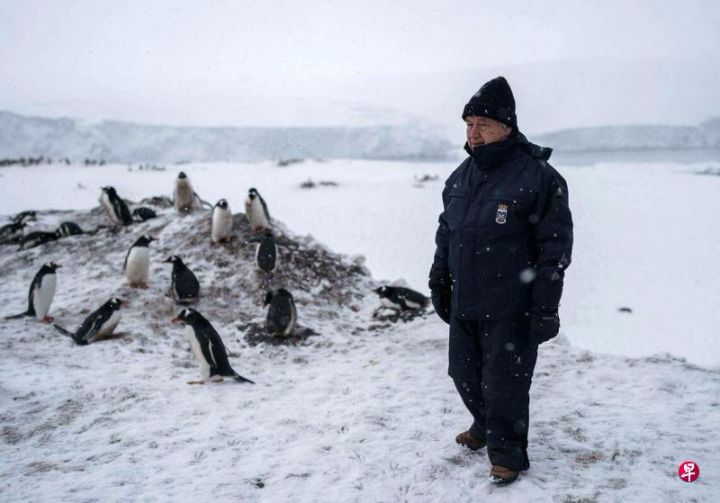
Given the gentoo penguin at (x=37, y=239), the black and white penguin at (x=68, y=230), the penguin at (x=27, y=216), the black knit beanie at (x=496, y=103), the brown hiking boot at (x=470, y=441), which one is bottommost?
the brown hiking boot at (x=470, y=441)

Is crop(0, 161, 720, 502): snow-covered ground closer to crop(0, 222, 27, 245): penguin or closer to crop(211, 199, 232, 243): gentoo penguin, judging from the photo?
crop(211, 199, 232, 243): gentoo penguin

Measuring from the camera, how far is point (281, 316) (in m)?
6.82

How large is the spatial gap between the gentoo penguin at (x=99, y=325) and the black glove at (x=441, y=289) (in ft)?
15.0

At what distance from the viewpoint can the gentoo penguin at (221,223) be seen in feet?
29.3

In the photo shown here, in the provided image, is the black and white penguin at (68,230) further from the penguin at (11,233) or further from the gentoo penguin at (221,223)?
the gentoo penguin at (221,223)

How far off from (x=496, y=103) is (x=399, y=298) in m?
5.14

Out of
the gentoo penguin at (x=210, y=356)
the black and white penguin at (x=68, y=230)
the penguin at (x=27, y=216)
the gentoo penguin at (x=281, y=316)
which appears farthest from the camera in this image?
the penguin at (x=27, y=216)

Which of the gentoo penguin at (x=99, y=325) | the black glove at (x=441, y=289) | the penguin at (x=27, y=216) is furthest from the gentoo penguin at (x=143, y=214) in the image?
the black glove at (x=441, y=289)

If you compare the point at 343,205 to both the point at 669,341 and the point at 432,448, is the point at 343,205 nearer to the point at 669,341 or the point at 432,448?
the point at 669,341

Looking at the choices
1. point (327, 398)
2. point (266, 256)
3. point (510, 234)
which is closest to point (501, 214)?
point (510, 234)

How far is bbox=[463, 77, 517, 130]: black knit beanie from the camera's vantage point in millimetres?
2953

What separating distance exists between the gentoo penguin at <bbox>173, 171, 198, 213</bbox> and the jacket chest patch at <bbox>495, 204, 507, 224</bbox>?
932 cm

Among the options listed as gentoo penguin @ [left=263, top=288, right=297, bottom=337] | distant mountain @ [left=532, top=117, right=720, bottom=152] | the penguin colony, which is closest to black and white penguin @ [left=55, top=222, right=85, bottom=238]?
the penguin colony

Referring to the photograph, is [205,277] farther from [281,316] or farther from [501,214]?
[501,214]
